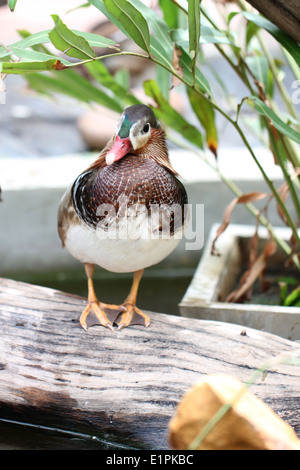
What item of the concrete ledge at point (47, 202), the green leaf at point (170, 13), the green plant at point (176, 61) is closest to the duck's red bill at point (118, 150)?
the green plant at point (176, 61)

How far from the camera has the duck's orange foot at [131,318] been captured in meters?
1.29

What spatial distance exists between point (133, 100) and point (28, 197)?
2.54 feet

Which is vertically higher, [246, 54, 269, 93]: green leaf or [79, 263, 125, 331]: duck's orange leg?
[246, 54, 269, 93]: green leaf

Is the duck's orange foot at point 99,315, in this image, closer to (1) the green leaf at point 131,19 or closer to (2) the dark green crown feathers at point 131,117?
(2) the dark green crown feathers at point 131,117

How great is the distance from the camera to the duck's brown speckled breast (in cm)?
110

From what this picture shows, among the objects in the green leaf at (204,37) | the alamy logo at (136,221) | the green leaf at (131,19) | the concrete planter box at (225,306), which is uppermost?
the green leaf at (204,37)

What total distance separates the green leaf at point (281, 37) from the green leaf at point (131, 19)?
0.32 metres

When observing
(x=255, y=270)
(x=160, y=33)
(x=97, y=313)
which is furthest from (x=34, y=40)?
(x=255, y=270)

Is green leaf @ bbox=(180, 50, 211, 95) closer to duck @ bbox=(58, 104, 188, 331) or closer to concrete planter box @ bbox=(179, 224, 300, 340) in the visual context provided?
duck @ bbox=(58, 104, 188, 331)

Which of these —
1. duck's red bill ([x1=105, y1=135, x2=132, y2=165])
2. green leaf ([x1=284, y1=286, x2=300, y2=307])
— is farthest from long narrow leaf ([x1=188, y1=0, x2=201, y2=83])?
green leaf ([x1=284, y1=286, x2=300, y2=307])

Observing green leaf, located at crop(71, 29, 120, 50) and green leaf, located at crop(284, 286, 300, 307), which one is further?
green leaf, located at crop(284, 286, 300, 307)

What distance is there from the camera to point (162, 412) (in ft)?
3.70

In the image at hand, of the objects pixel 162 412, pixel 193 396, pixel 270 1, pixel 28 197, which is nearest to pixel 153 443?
pixel 162 412

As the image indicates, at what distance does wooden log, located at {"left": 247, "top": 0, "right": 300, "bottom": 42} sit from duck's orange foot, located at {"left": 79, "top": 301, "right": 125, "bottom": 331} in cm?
73
